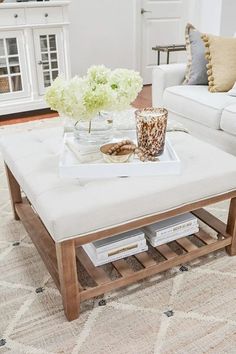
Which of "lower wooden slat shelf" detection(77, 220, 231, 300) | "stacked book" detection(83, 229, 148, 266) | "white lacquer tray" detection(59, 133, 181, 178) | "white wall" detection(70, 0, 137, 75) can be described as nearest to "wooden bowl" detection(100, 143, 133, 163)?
"white lacquer tray" detection(59, 133, 181, 178)

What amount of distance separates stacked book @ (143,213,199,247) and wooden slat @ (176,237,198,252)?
0.03 m

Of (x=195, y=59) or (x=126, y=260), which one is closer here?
(x=126, y=260)

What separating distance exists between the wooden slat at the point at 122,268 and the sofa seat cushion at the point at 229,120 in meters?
1.20

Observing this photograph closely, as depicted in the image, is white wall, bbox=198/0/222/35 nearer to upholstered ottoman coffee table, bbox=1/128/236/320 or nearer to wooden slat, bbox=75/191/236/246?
upholstered ottoman coffee table, bbox=1/128/236/320

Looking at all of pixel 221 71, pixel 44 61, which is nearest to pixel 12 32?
pixel 44 61

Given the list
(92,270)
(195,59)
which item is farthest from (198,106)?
(92,270)

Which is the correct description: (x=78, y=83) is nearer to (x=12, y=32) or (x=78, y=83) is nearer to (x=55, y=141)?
(x=55, y=141)

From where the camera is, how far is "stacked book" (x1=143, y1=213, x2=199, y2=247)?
155cm

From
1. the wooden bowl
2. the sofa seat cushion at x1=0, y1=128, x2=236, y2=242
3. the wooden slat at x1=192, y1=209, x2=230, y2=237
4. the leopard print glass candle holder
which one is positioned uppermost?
the leopard print glass candle holder

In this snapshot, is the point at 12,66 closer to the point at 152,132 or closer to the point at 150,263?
the point at 152,132

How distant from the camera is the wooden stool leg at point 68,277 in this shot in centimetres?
124

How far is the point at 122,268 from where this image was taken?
4.85 ft

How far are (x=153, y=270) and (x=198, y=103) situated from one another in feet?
4.61

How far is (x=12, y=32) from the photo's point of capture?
345 cm
